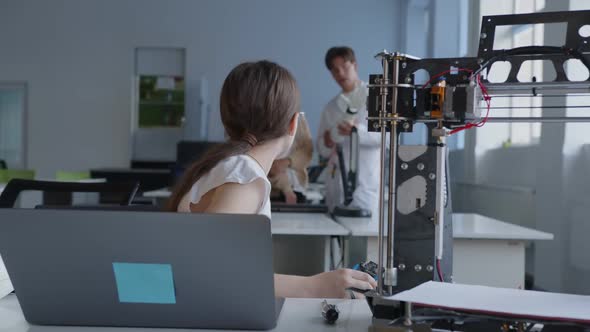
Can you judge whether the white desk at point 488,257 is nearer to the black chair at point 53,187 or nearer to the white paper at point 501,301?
the black chair at point 53,187

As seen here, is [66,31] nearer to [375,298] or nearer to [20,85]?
[20,85]

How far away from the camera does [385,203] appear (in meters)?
1.17

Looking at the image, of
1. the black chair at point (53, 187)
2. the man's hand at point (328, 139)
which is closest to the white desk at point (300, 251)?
the man's hand at point (328, 139)

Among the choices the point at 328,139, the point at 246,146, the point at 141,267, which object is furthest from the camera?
the point at 328,139

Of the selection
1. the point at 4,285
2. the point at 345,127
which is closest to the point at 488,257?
the point at 345,127

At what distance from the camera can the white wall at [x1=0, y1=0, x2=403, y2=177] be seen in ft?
28.2

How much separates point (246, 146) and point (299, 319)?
0.50 m

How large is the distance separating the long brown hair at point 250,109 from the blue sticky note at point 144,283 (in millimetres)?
512

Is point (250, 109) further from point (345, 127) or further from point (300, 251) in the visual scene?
point (345, 127)

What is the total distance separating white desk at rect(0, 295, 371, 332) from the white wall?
7.41 metres

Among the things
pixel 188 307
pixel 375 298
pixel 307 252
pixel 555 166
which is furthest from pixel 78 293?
pixel 555 166

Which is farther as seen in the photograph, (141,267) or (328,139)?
(328,139)

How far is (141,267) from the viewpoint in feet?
2.97

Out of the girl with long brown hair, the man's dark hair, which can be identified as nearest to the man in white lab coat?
the man's dark hair
